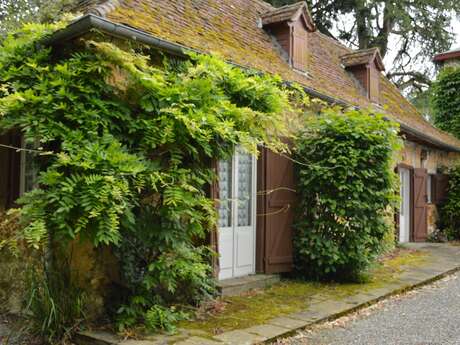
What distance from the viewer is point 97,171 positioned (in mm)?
4129

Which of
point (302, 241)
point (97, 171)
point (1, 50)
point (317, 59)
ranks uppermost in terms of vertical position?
point (317, 59)

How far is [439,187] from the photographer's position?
1378 centimetres

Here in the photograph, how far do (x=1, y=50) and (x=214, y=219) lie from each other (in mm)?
2780

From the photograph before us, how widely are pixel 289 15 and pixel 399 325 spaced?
21.0 feet

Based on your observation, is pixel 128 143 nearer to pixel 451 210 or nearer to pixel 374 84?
pixel 374 84

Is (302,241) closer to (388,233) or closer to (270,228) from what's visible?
(270,228)

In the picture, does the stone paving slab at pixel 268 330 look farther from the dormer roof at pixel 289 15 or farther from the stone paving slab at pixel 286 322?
the dormer roof at pixel 289 15

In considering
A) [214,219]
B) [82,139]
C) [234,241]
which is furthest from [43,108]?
[234,241]

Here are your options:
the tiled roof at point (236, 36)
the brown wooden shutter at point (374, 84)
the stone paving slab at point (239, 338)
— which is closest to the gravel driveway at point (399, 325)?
the stone paving slab at point (239, 338)

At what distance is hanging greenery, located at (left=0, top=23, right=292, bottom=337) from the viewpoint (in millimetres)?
4125

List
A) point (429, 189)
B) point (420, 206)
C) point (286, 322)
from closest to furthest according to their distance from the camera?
1. point (286, 322)
2. point (420, 206)
3. point (429, 189)

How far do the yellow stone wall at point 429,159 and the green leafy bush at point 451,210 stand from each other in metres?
0.24

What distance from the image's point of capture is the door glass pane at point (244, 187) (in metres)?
7.04

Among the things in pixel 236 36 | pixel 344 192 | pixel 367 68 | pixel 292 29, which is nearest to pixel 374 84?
pixel 367 68
